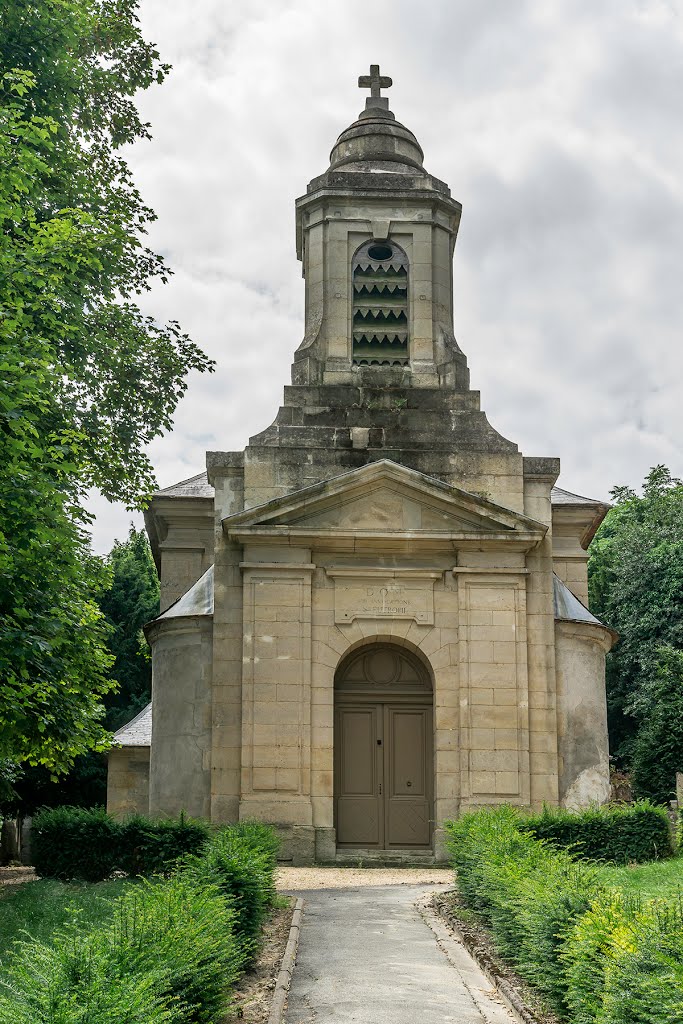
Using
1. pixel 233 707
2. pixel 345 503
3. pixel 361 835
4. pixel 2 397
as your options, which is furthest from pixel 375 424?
pixel 2 397

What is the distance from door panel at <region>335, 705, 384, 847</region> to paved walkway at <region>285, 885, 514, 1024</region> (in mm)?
6510

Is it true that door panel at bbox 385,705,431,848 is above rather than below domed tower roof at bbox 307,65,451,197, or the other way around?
below

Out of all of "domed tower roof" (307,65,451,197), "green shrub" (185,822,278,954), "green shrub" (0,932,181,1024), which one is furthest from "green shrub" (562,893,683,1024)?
"domed tower roof" (307,65,451,197)

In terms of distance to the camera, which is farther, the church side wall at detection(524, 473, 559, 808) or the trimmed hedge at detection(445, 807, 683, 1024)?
the church side wall at detection(524, 473, 559, 808)

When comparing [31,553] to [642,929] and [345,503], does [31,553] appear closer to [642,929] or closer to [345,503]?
[642,929]

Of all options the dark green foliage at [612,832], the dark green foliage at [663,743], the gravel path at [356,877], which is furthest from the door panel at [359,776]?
the dark green foliage at [663,743]

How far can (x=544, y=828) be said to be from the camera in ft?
59.2

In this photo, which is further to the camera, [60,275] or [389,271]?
[389,271]

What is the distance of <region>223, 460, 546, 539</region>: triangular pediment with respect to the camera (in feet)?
A: 72.6

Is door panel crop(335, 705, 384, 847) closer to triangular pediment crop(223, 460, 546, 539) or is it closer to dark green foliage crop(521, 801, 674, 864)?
triangular pediment crop(223, 460, 546, 539)

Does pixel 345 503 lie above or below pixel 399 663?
above

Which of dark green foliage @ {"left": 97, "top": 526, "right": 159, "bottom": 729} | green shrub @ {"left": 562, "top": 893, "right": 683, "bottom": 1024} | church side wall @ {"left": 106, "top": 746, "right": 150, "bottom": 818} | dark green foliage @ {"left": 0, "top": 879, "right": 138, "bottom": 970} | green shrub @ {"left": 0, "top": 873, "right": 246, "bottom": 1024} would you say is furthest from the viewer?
dark green foliage @ {"left": 97, "top": 526, "right": 159, "bottom": 729}

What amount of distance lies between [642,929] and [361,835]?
14.7 metres

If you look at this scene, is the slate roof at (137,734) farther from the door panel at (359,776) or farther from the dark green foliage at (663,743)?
the dark green foliage at (663,743)
